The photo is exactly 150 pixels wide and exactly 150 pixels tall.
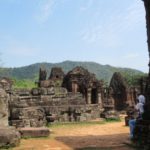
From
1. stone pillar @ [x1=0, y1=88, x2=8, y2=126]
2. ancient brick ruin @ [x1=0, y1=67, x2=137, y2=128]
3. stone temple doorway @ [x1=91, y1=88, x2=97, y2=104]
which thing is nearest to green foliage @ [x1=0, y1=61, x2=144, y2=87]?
stone temple doorway @ [x1=91, y1=88, x2=97, y2=104]

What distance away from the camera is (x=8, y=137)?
12.1 metres

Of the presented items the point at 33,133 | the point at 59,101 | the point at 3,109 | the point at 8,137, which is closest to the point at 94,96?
the point at 59,101

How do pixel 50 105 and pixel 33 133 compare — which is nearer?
pixel 33 133

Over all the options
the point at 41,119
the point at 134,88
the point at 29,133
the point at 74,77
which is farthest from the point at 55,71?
the point at 29,133

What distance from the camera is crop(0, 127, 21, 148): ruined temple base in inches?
469

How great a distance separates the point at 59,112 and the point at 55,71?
15088 millimetres

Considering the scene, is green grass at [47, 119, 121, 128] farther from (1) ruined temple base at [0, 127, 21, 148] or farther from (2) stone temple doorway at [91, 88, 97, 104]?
(2) stone temple doorway at [91, 88, 97, 104]

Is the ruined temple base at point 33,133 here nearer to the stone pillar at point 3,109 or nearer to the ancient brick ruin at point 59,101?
the stone pillar at point 3,109

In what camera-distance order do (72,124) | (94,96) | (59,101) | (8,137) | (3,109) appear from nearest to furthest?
→ (8,137), (3,109), (72,124), (59,101), (94,96)

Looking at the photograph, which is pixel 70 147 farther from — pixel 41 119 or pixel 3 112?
pixel 41 119

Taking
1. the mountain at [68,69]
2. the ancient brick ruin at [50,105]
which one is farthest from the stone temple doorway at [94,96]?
the mountain at [68,69]

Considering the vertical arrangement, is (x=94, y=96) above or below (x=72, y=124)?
above

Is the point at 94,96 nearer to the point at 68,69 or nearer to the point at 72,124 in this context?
the point at 72,124

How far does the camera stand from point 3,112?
14547 millimetres
